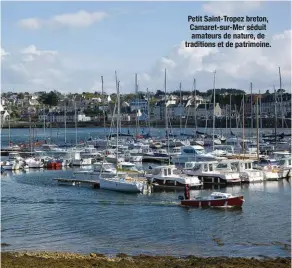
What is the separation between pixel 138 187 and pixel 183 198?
500 centimetres

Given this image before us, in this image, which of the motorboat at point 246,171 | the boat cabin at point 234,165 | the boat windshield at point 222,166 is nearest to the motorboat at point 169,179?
the boat windshield at point 222,166

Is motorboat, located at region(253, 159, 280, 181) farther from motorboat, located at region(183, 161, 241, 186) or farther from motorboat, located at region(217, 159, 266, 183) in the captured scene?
motorboat, located at region(183, 161, 241, 186)

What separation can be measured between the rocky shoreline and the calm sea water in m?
1.51

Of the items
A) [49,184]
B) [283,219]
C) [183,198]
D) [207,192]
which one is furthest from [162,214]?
[49,184]

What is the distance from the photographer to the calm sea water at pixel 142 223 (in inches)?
912

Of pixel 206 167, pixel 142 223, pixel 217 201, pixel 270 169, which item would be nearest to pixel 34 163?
pixel 206 167

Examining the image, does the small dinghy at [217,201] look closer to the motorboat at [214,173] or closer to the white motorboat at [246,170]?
the motorboat at [214,173]

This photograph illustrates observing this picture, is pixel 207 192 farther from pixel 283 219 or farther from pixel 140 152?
pixel 140 152

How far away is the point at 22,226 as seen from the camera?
90.6ft

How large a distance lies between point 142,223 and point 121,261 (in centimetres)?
867

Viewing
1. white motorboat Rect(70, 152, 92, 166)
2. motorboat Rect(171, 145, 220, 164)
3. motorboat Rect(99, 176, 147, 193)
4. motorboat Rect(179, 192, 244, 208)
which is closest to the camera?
motorboat Rect(179, 192, 244, 208)

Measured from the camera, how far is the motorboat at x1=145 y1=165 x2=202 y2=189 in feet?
131

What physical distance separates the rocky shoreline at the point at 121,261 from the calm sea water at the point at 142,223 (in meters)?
1.51

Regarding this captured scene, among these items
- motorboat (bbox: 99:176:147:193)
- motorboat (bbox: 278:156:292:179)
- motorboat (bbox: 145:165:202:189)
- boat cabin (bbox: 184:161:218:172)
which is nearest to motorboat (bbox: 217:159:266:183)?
boat cabin (bbox: 184:161:218:172)
